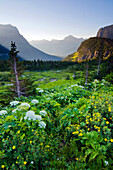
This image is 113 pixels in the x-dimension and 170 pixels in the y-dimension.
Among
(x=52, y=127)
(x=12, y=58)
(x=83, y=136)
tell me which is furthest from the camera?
(x=12, y=58)

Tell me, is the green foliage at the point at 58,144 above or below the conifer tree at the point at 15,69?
below

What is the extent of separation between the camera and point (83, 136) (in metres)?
3.35

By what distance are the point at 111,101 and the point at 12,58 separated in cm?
970

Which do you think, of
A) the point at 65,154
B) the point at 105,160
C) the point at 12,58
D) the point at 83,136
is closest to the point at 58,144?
the point at 65,154

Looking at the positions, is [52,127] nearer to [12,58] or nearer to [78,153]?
[78,153]

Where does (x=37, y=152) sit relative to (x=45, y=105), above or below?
below

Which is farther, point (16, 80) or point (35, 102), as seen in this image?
point (16, 80)

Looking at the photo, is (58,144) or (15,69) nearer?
(58,144)

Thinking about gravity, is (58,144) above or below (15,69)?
below

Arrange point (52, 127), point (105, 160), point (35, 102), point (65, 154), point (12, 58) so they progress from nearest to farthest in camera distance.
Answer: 1. point (105, 160)
2. point (65, 154)
3. point (52, 127)
4. point (35, 102)
5. point (12, 58)

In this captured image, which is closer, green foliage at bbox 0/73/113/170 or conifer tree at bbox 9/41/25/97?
green foliage at bbox 0/73/113/170

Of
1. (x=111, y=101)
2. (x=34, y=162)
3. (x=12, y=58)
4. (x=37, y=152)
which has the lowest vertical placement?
(x=34, y=162)

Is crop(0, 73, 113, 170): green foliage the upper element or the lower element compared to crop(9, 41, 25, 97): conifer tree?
lower

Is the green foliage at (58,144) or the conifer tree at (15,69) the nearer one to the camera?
the green foliage at (58,144)
